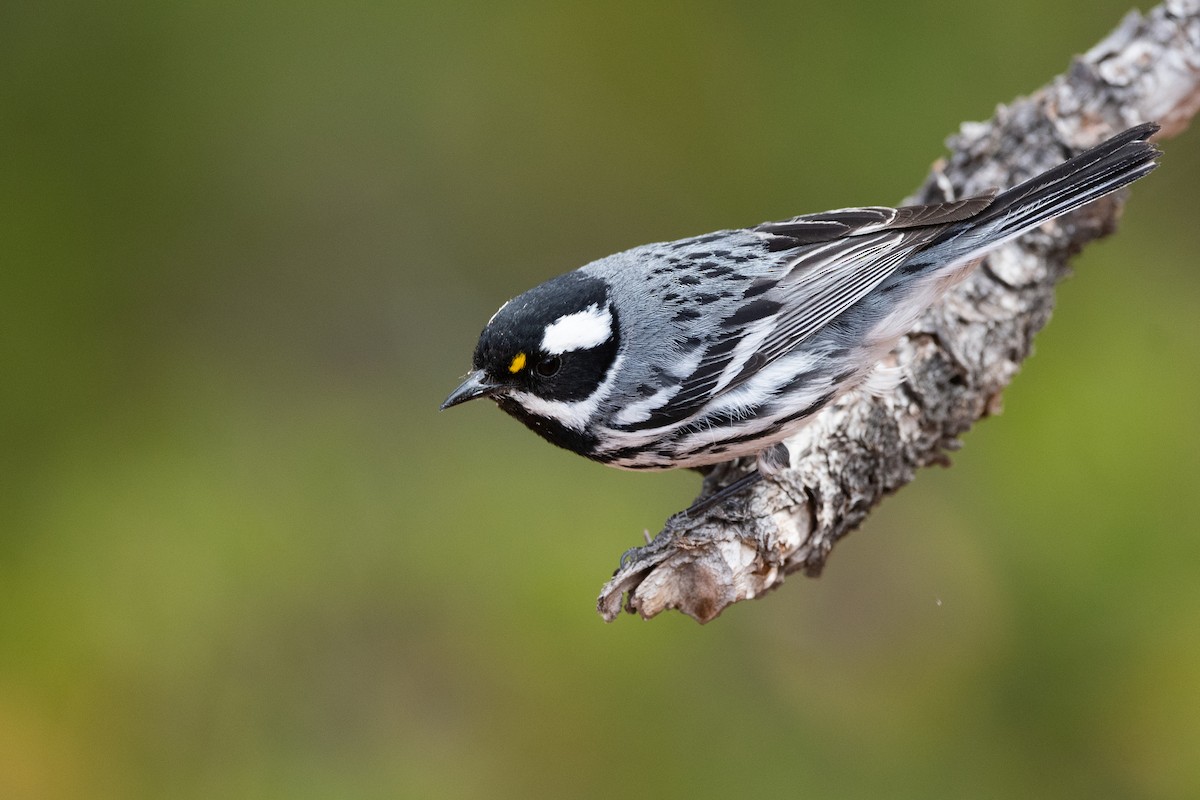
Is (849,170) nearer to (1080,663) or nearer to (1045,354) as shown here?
(1045,354)

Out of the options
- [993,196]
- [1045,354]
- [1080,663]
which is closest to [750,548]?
[993,196]

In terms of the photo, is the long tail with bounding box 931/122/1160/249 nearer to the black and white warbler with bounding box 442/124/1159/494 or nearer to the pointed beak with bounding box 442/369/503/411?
the black and white warbler with bounding box 442/124/1159/494

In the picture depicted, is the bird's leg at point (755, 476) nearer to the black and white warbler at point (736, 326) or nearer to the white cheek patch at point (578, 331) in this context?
the black and white warbler at point (736, 326)

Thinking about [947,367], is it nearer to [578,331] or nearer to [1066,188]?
[1066,188]

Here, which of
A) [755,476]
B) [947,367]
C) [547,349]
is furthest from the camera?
[947,367]

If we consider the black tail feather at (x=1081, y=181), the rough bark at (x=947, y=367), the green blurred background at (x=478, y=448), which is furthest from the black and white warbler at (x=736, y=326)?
the green blurred background at (x=478, y=448)

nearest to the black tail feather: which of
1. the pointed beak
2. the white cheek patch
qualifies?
the white cheek patch

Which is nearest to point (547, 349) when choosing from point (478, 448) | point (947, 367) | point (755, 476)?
point (755, 476)

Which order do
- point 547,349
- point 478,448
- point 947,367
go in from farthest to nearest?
point 478,448, point 947,367, point 547,349

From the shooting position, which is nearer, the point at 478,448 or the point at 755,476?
the point at 755,476
